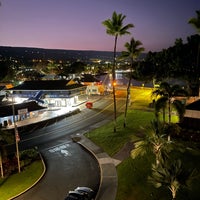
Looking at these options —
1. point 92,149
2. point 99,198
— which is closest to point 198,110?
point 92,149

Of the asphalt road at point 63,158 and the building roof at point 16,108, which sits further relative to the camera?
the building roof at point 16,108

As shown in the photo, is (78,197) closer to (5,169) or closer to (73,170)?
(73,170)

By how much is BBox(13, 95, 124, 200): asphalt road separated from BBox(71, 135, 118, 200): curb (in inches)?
22.7


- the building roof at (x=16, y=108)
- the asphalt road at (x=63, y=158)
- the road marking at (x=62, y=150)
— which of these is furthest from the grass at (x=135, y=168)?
the building roof at (x=16, y=108)

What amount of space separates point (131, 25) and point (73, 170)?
21.7m

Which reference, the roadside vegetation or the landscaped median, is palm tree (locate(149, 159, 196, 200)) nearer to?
the landscaped median

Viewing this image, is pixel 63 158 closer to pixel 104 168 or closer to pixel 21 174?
pixel 21 174

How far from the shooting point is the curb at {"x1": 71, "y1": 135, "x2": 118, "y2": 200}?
69.6 feet

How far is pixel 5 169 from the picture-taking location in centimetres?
2662

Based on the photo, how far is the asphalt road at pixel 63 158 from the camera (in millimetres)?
22953

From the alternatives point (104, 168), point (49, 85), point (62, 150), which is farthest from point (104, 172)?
point (49, 85)

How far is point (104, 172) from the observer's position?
25234 millimetres

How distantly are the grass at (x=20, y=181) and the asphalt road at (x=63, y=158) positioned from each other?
0.90 meters

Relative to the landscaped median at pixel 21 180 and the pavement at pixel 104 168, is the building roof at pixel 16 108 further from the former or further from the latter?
the landscaped median at pixel 21 180
